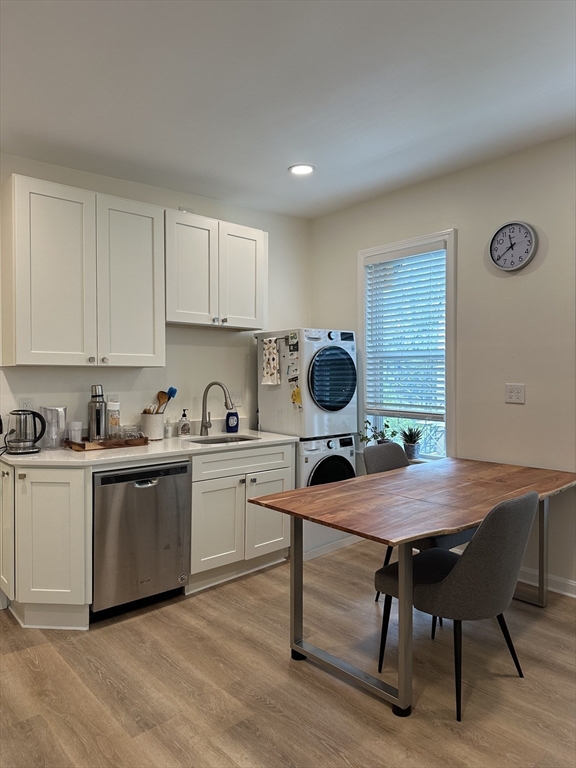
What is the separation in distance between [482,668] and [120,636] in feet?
5.75

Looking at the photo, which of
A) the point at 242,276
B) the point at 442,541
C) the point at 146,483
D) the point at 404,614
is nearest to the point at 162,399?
the point at 146,483

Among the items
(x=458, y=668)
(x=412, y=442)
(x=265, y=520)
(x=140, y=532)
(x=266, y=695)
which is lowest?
(x=266, y=695)

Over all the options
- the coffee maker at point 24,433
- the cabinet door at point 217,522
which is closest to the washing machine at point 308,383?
the cabinet door at point 217,522

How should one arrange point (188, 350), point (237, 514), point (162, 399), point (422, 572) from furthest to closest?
point (188, 350) → point (162, 399) → point (237, 514) → point (422, 572)

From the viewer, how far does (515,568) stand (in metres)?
2.01

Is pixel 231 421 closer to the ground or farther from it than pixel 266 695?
farther from it

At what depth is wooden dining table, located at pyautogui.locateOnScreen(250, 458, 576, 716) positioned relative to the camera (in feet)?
6.49

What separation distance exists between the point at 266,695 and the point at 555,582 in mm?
1932

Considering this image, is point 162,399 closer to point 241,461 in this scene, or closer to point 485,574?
point 241,461

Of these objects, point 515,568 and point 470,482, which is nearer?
point 515,568

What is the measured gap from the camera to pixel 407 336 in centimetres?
394

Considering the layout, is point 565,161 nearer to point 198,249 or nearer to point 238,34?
point 238,34

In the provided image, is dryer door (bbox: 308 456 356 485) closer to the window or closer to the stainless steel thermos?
the window

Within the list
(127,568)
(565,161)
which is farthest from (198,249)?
(565,161)
